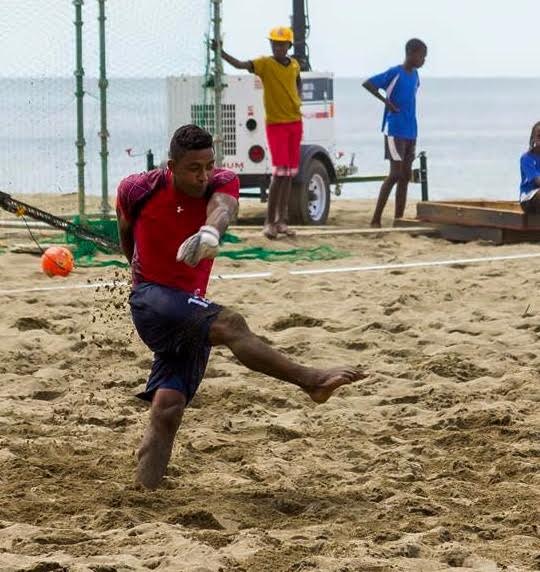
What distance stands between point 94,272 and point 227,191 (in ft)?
19.0

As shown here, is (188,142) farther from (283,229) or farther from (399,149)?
(399,149)

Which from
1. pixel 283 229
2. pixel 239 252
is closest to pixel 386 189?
pixel 283 229

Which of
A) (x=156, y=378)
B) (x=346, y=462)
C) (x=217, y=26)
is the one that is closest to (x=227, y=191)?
(x=156, y=378)

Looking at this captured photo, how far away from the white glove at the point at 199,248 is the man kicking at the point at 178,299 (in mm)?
311

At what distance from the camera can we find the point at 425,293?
10.7 meters

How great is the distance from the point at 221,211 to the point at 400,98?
9.34 metres

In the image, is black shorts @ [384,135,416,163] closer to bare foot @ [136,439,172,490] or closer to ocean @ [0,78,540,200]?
ocean @ [0,78,540,200]

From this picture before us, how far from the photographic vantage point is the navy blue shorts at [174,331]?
5879mm

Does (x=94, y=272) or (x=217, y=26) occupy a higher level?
(x=217, y=26)

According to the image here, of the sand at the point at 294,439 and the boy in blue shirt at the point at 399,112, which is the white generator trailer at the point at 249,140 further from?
the sand at the point at 294,439

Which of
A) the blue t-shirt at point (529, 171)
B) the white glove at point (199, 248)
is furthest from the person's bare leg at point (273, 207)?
the white glove at point (199, 248)

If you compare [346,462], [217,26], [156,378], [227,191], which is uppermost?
[217,26]

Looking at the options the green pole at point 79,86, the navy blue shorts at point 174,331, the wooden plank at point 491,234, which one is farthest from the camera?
the wooden plank at point 491,234

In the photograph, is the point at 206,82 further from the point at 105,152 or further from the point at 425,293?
the point at 425,293
